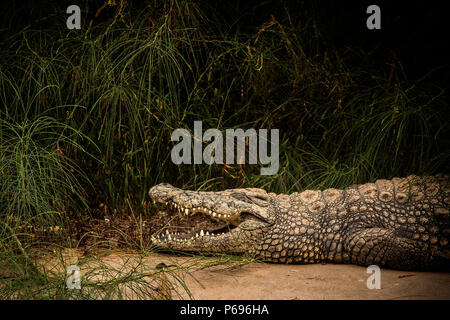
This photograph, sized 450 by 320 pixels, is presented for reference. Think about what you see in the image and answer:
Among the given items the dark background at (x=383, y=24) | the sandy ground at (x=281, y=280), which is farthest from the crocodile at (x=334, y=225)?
the dark background at (x=383, y=24)

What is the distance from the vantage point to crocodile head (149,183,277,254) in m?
4.06

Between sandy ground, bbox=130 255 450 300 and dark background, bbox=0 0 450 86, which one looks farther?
dark background, bbox=0 0 450 86

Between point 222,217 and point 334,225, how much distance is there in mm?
1010

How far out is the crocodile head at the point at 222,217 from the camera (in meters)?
4.06

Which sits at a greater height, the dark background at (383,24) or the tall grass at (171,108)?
the dark background at (383,24)

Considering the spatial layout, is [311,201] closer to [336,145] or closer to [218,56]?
[336,145]

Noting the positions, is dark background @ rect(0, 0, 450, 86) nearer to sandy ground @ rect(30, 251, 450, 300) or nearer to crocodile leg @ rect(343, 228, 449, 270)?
crocodile leg @ rect(343, 228, 449, 270)

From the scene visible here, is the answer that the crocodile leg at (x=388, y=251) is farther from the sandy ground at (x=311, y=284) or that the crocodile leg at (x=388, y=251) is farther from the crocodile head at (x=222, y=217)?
the crocodile head at (x=222, y=217)

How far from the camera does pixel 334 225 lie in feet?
13.3

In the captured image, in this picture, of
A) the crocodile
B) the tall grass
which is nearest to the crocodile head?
the crocodile

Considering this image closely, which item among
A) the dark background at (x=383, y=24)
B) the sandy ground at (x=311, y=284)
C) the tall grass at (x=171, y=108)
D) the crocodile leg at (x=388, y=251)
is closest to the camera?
the sandy ground at (x=311, y=284)

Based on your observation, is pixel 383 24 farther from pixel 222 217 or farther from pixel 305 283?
pixel 305 283

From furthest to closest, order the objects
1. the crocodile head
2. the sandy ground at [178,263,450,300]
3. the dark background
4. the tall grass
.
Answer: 1. the dark background
2. the tall grass
3. the crocodile head
4. the sandy ground at [178,263,450,300]
